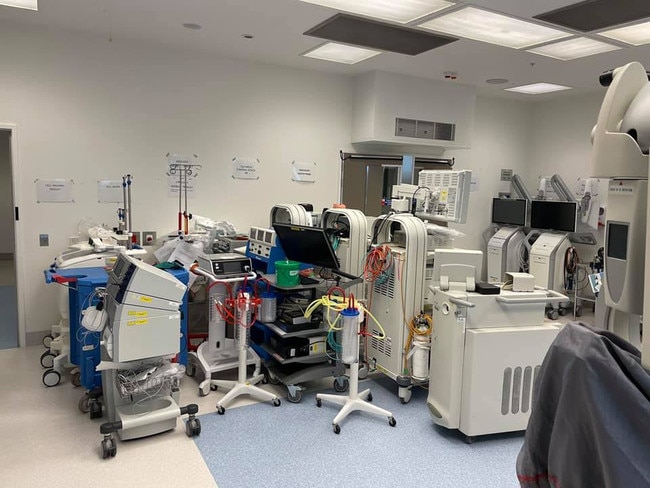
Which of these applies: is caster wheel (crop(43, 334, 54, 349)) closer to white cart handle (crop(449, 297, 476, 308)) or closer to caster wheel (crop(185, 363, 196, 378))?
caster wheel (crop(185, 363, 196, 378))

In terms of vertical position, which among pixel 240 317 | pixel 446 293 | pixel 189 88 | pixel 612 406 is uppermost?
pixel 189 88

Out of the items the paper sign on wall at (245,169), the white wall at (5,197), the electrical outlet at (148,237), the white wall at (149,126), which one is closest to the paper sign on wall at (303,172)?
the white wall at (149,126)

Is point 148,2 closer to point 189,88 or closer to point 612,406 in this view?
point 189,88

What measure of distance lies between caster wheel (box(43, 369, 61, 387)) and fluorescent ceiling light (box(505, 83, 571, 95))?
651 centimetres

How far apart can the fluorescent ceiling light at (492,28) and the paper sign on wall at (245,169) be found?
252cm

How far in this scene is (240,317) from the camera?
12.4 ft

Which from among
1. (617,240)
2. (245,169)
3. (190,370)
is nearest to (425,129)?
(245,169)

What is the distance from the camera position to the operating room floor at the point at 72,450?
279 cm

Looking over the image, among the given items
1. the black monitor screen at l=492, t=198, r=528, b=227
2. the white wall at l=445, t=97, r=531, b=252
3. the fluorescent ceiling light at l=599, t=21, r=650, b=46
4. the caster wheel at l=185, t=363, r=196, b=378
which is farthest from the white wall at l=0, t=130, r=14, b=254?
the fluorescent ceiling light at l=599, t=21, r=650, b=46

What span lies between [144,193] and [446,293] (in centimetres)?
350

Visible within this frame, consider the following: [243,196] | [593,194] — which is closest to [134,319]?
[243,196]

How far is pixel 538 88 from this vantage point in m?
6.94

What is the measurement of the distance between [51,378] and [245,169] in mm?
2971

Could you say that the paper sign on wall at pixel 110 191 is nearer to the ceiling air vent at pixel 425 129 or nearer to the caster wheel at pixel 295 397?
the caster wheel at pixel 295 397
